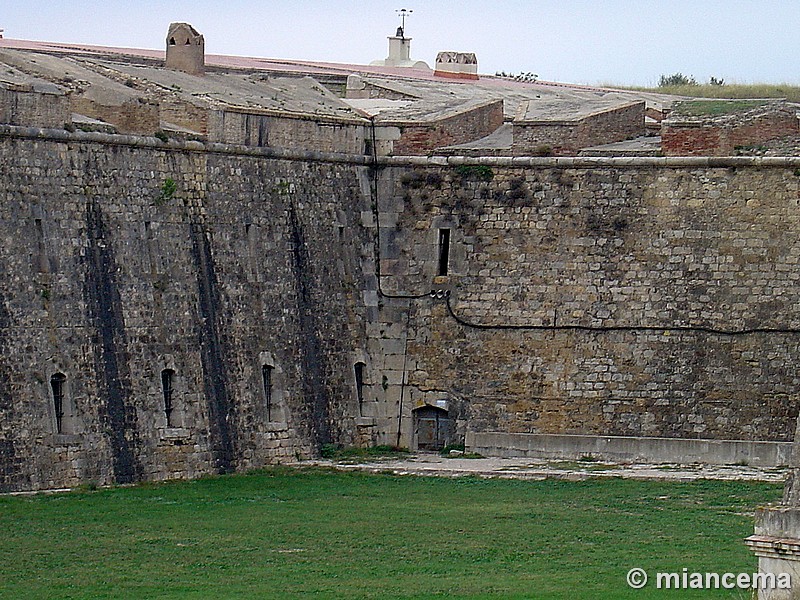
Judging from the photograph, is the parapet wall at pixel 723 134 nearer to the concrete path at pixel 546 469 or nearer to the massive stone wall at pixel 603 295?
the massive stone wall at pixel 603 295

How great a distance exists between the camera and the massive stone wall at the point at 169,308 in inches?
1185

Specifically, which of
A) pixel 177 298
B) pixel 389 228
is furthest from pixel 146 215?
pixel 389 228

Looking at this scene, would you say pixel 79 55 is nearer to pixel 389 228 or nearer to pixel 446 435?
pixel 389 228

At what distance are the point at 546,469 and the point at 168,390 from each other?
240 inches

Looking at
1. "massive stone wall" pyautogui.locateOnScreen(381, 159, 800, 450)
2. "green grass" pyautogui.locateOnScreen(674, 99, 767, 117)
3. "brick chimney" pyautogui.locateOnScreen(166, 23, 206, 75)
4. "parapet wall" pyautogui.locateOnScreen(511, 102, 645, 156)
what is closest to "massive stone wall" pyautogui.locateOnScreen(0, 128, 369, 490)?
"massive stone wall" pyautogui.locateOnScreen(381, 159, 800, 450)

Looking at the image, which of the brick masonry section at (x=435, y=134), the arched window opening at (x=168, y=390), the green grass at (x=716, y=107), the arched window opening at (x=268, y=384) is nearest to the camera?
the arched window opening at (x=168, y=390)

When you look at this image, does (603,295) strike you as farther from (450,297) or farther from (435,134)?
(435,134)

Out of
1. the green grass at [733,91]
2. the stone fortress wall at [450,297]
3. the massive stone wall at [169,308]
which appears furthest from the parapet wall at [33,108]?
the green grass at [733,91]

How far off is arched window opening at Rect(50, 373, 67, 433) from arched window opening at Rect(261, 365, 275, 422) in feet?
16.1

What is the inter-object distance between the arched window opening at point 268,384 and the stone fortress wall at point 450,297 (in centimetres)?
6

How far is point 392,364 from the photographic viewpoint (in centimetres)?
→ 3738

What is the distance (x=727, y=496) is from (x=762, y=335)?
579cm

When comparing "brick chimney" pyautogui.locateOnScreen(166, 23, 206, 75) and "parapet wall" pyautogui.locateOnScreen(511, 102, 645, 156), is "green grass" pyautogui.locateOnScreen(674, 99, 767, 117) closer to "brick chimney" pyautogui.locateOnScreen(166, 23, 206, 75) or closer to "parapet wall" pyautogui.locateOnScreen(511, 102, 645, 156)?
"parapet wall" pyautogui.locateOnScreen(511, 102, 645, 156)

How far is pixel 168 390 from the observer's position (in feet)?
107
